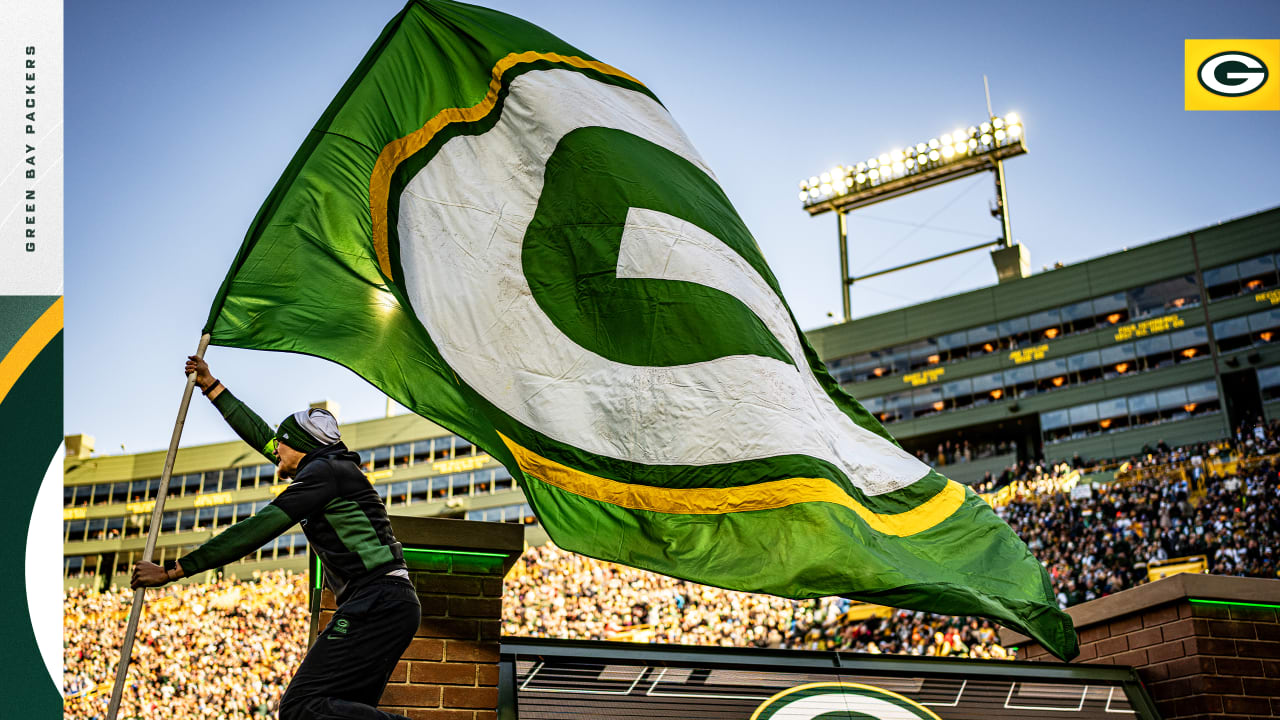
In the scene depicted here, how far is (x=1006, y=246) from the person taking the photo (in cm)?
5344

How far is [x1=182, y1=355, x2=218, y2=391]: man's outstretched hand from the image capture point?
12.6 ft

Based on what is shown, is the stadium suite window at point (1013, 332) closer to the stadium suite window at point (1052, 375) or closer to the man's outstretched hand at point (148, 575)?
the stadium suite window at point (1052, 375)

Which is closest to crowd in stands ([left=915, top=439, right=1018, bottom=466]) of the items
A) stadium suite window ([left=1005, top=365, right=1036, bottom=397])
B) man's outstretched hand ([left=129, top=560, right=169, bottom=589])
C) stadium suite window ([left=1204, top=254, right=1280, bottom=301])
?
stadium suite window ([left=1005, top=365, right=1036, bottom=397])

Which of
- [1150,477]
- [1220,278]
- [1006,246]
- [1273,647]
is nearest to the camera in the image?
[1273,647]

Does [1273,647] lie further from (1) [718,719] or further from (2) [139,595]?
(2) [139,595]

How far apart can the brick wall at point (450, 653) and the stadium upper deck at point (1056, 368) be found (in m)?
46.2

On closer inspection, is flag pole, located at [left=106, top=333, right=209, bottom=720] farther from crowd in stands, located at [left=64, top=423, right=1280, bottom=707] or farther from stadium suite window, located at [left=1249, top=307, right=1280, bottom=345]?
stadium suite window, located at [left=1249, top=307, right=1280, bottom=345]

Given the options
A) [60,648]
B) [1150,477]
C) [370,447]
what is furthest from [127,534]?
[60,648]

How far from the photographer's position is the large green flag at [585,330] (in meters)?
4.66

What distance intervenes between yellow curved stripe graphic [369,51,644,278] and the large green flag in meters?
0.01

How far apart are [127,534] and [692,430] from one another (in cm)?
7382

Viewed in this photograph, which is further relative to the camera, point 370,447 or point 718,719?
point 370,447

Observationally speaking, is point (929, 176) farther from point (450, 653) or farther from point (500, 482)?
point (450, 653)

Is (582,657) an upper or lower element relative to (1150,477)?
lower
